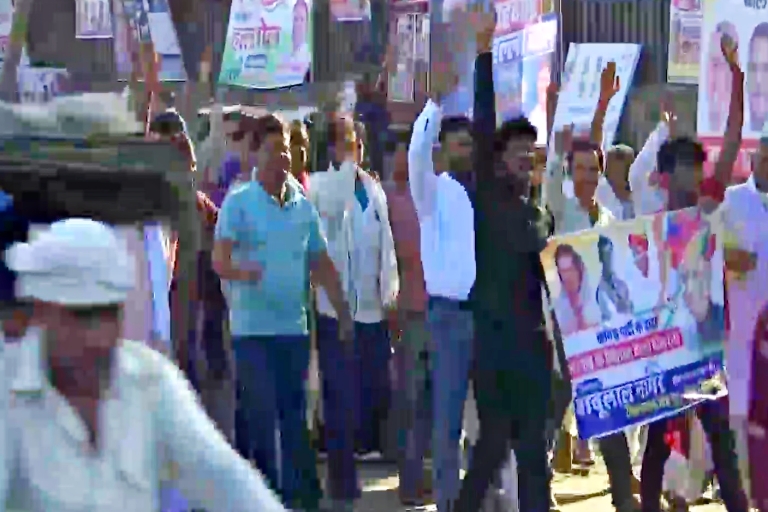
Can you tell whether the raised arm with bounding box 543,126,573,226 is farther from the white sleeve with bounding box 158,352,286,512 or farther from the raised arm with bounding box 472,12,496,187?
the white sleeve with bounding box 158,352,286,512

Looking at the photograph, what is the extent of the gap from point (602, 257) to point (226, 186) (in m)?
2.42

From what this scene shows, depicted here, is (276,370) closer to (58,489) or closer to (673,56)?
(58,489)

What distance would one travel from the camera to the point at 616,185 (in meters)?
9.08

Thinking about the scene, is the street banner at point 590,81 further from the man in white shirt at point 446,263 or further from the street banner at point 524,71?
the man in white shirt at point 446,263

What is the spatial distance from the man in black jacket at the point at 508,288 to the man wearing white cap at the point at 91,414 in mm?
3527

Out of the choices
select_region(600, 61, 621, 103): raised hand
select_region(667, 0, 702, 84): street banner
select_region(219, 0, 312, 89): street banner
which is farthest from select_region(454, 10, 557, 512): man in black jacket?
select_region(219, 0, 312, 89): street banner

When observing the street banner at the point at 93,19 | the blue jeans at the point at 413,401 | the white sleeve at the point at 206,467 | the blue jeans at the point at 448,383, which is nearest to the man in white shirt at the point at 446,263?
the blue jeans at the point at 448,383

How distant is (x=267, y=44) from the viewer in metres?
16.9

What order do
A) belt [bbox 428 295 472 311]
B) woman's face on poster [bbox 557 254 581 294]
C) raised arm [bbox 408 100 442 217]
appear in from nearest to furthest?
woman's face on poster [bbox 557 254 581 294] → belt [bbox 428 295 472 311] → raised arm [bbox 408 100 442 217]

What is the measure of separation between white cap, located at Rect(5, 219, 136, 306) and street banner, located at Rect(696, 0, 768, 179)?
5.94 meters

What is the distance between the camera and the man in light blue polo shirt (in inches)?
281

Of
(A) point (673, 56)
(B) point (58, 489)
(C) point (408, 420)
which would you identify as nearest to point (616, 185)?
(C) point (408, 420)

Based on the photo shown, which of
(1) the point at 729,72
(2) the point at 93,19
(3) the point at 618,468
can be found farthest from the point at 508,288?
(2) the point at 93,19

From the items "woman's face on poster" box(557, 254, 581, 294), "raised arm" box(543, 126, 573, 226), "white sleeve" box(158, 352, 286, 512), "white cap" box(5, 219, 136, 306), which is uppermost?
"white cap" box(5, 219, 136, 306)
